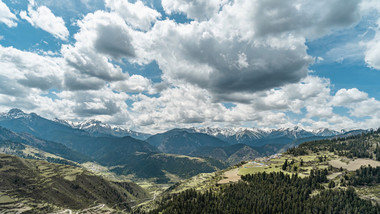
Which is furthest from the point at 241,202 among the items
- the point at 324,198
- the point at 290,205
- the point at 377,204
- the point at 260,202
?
the point at 377,204

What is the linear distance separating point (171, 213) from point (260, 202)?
8713 centimetres

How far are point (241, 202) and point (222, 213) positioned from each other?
75.9ft

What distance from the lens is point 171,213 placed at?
648 ft

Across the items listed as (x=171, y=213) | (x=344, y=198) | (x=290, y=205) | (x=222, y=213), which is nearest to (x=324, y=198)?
(x=344, y=198)

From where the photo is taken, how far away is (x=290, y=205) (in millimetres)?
191250

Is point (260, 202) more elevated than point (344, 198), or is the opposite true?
point (344, 198)

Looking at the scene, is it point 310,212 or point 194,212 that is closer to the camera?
point 310,212

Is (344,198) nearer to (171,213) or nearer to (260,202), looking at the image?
(260,202)

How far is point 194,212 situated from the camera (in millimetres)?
194625

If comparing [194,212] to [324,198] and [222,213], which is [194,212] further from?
[324,198]

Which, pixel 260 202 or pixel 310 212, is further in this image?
pixel 260 202

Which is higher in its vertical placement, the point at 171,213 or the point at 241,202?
the point at 241,202

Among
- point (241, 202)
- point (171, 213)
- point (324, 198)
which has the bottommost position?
point (171, 213)

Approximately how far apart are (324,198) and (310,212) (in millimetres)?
31122
